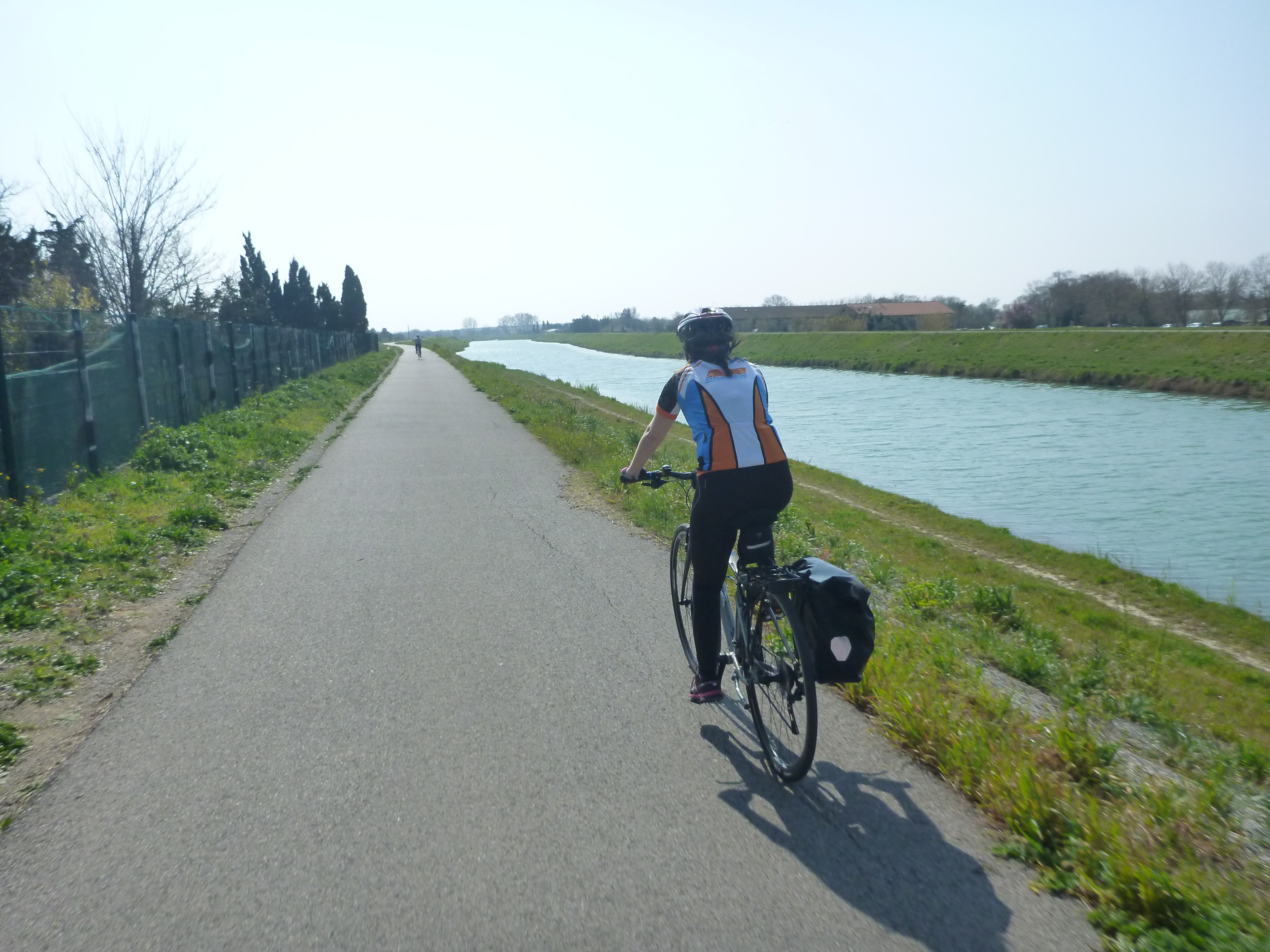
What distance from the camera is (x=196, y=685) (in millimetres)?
4848

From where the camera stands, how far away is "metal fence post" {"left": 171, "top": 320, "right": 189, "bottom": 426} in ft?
50.9

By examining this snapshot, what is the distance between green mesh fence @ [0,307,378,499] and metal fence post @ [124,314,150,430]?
0.7 inches

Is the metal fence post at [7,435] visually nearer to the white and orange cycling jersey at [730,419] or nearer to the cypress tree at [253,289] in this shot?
the white and orange cycling jersey at [730,419]

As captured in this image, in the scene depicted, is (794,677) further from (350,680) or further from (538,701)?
(350,680)

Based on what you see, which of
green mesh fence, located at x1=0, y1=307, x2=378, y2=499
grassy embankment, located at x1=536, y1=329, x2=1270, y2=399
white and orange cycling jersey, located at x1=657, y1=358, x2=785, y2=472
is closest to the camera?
white and orange cycling jersey, located at x1=657, y1=358, x2=785, y2=472

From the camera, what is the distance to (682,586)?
5.09 meters

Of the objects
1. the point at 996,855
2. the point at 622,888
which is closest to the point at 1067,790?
the point at 996,855

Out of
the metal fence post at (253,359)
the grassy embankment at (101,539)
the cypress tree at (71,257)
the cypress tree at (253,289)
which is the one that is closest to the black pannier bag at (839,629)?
the grassy embankment at (101,539)

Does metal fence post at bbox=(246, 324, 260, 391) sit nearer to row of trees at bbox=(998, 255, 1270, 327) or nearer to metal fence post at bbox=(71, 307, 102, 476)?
metal fence post at bbox=(71, 307, 102, 476)

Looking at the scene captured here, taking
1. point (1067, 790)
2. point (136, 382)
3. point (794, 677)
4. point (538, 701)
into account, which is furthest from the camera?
point (136, 382)

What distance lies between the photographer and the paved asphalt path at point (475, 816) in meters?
2.77

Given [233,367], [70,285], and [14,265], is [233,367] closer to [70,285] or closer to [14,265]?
[14,265]

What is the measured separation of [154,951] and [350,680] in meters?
2.23

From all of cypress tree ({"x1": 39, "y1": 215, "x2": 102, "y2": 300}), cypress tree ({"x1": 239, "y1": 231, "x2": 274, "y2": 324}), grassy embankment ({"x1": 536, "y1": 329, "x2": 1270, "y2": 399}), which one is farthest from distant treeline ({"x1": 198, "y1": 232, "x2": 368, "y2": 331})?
grassy embankment ({"x1": 536, "y1": 329, "x2": 1270, "y2": 399})
